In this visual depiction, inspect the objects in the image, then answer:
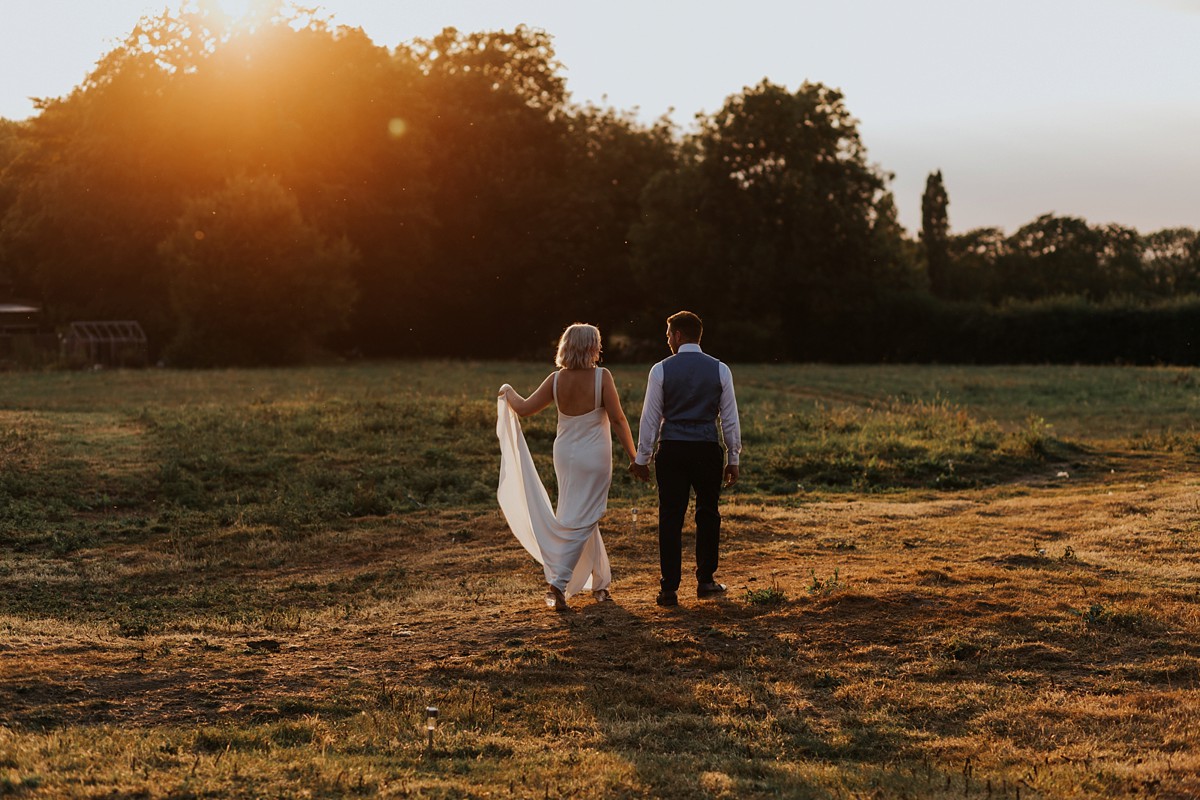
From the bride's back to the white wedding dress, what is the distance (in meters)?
0.04

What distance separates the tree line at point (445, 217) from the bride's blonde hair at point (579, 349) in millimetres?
37880

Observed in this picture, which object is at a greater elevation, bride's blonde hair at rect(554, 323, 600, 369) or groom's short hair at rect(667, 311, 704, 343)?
groom's short hair at rect(667, 311, 704, 343)

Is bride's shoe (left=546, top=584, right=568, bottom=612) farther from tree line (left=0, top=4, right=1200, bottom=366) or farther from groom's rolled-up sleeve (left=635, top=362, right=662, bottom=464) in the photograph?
tree line (left=0, top=4, right=1200, bottom=366)

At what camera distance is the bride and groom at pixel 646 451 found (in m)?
9.60

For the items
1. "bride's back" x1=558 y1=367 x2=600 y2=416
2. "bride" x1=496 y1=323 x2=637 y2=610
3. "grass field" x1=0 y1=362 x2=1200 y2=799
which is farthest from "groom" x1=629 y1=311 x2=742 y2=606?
"grass field" x1=0 y1=362 x2=1200 y2=799

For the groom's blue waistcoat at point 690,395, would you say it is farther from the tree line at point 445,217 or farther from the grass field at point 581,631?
the tree line at point 445,217

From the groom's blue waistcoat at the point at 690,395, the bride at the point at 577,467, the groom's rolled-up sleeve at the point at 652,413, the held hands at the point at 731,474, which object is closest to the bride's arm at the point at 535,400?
the bride at the point at 577,467

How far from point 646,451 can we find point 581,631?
139 cm

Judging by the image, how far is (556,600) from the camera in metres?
9.86

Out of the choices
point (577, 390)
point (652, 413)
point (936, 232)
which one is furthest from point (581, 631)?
point (936, 232)

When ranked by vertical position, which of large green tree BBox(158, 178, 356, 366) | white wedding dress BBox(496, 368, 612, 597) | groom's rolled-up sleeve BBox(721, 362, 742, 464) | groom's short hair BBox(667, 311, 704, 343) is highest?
large green tree BBox(158, 178, 356, 366)

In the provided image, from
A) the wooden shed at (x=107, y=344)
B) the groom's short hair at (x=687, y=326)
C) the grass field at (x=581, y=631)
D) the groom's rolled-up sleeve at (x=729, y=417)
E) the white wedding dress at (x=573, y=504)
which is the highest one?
the wooden shed at (x=107, y=344)

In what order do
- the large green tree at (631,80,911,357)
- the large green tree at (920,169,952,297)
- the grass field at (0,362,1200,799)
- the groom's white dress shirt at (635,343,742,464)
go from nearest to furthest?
the grass field at (0,362,1200,799), the groom's white dress shirt at (635,343,742,464), the large green tree at (631,80,911,357), the large green tree at (920,169,952,297)

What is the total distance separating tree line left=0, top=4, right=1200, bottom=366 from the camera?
48.1 meters
